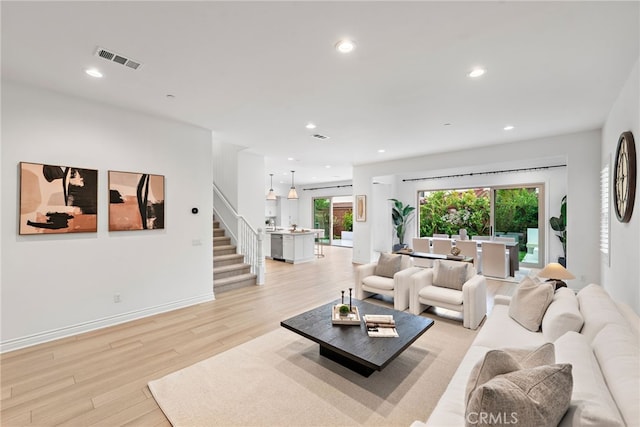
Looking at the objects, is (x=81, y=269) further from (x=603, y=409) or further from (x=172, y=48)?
(x=603, y=409)

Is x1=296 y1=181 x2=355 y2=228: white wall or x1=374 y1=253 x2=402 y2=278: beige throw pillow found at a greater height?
x1=296 y1=181 x2=355 y2=228: white wall

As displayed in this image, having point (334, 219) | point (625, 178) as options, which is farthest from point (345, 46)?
point (334, 219)

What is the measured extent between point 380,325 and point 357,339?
1.05 ft

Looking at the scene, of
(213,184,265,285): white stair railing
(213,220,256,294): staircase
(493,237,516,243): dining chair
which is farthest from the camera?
A: (493,237,516,243): dining chair

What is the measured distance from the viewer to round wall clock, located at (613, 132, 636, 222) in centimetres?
254

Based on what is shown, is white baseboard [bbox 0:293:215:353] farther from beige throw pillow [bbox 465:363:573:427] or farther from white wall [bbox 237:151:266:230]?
beige throw pillow [bbox 465:363:573:427]

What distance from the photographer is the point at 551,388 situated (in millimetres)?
1077

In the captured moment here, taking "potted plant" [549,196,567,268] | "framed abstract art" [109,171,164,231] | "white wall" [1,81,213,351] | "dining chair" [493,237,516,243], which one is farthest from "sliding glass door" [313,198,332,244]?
"framed abstract art" [109,171,164,231]

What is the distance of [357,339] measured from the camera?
250 centimetres

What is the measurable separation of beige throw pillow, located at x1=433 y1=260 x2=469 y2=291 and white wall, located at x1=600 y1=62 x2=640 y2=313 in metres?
1.52

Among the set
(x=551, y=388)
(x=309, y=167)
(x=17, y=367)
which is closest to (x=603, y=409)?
(x=551, y=388)

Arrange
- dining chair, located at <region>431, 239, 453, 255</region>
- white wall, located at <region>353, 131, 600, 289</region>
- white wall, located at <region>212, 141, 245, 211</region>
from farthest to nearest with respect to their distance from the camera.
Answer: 1. dining chair, located at <region>431, 239, 453, 255</region>
2. white wall, located at <region>212, 141, 245, 211</region>
3. white wall, located at <region>353, 131, 600, 289</region>

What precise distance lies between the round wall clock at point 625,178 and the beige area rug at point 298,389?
2086 millimetres

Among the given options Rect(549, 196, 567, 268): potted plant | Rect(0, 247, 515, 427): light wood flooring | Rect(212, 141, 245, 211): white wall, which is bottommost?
Rect(0, 247, 515, 427): light wood flooring
